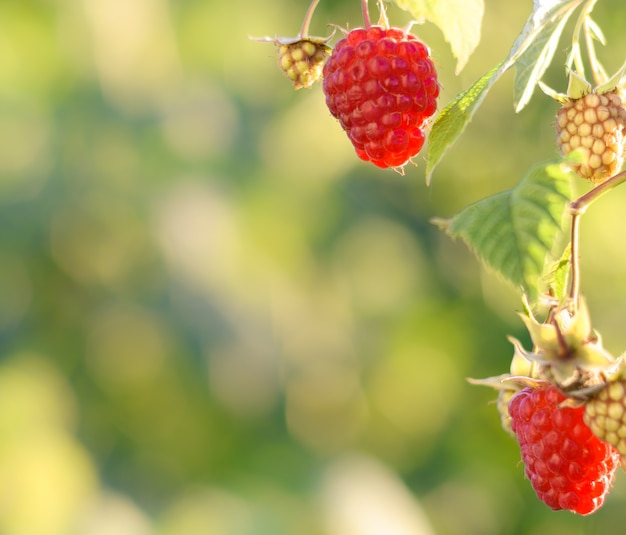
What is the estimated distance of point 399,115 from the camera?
0.97 metres

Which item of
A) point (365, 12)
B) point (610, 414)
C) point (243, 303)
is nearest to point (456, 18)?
point (365, 12)

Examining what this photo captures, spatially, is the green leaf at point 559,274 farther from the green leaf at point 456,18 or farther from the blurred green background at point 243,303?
the blurred green background at point 243,303

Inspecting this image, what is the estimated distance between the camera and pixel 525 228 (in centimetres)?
71

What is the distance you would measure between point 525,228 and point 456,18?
27 centimetres

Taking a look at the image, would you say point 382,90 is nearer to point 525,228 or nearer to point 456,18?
point 456,18

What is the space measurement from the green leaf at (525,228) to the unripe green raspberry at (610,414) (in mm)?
114

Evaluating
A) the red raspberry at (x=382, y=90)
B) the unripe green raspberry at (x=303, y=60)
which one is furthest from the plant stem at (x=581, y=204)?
the unripe green raspberry at (x=303, y=60)

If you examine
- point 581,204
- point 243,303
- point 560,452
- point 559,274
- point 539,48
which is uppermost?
point 539,48

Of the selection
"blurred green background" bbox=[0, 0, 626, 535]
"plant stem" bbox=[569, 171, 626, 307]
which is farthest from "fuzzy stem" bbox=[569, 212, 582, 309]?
"blurred green background" bbox=[0, 0, 626, 535]

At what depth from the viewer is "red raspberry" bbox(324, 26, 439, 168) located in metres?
0.96

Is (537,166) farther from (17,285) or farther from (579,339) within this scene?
(17,285)

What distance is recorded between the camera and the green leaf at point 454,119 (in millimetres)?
773

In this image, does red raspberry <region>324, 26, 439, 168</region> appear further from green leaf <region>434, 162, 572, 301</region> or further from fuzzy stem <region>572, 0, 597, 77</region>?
green leaf <region>434, 162, 572, 301</region>

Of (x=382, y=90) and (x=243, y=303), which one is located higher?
(x=382, y=90)
